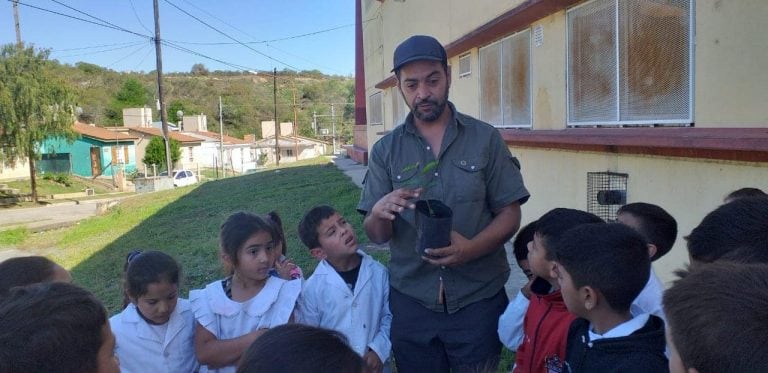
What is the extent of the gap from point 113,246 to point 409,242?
1123cm

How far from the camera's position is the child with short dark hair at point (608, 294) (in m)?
1.81

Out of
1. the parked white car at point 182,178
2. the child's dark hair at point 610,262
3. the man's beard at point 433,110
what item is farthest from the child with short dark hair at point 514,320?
the parked white car at point 182,178

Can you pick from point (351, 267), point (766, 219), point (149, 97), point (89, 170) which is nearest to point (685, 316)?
point (766, 219)

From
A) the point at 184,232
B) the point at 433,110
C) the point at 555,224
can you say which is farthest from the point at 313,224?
the point at 184,232

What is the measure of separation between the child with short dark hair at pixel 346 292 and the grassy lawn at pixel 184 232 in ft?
3.91

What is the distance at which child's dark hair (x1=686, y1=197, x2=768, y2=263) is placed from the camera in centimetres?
189

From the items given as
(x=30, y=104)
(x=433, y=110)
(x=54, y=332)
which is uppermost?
(x=30, y=104)

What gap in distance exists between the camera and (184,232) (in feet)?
40.0

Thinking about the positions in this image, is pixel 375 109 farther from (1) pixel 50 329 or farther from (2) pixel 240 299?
(1) pixel 50 329

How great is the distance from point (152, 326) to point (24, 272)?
60 centimetres

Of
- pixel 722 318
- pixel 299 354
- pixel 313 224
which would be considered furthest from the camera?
pixel 313 224

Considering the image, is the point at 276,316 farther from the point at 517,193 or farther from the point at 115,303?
the point at 115,303

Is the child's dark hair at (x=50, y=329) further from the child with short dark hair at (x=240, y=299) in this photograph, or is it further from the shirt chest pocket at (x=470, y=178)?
the shirt chest pocket at (x=470, y=178)

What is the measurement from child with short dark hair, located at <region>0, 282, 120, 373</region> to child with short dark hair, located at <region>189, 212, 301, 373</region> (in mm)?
1047
